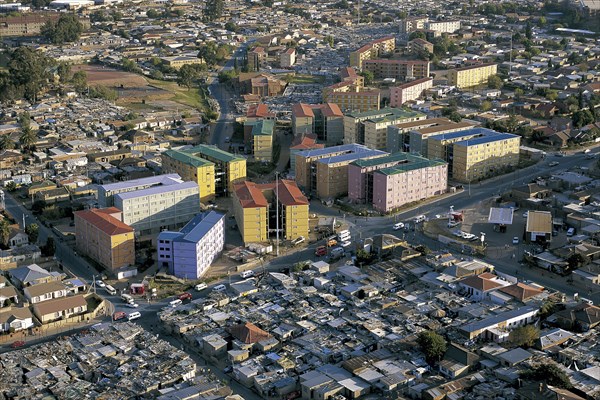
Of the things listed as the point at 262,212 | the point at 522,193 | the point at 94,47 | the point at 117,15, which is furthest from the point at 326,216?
the point at 117,15

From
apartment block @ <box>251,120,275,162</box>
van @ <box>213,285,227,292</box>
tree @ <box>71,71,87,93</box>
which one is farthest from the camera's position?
tree @ <box>71,71,87,93</box>

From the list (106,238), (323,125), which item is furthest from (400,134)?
(106,238)

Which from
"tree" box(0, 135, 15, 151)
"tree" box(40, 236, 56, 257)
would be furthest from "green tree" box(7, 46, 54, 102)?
"tree" box(40, 236, 56, 257)

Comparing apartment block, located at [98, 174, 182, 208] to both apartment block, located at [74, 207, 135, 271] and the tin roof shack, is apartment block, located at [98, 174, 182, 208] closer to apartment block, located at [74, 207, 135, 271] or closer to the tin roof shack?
apartment block, located at [74, 207, 135, 271]

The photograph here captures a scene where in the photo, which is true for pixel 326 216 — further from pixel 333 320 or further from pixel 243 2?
pixel 243 2

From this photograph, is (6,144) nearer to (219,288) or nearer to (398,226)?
(219,288)

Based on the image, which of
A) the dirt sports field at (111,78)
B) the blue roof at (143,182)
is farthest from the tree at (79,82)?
the blue roof at (143,182)
